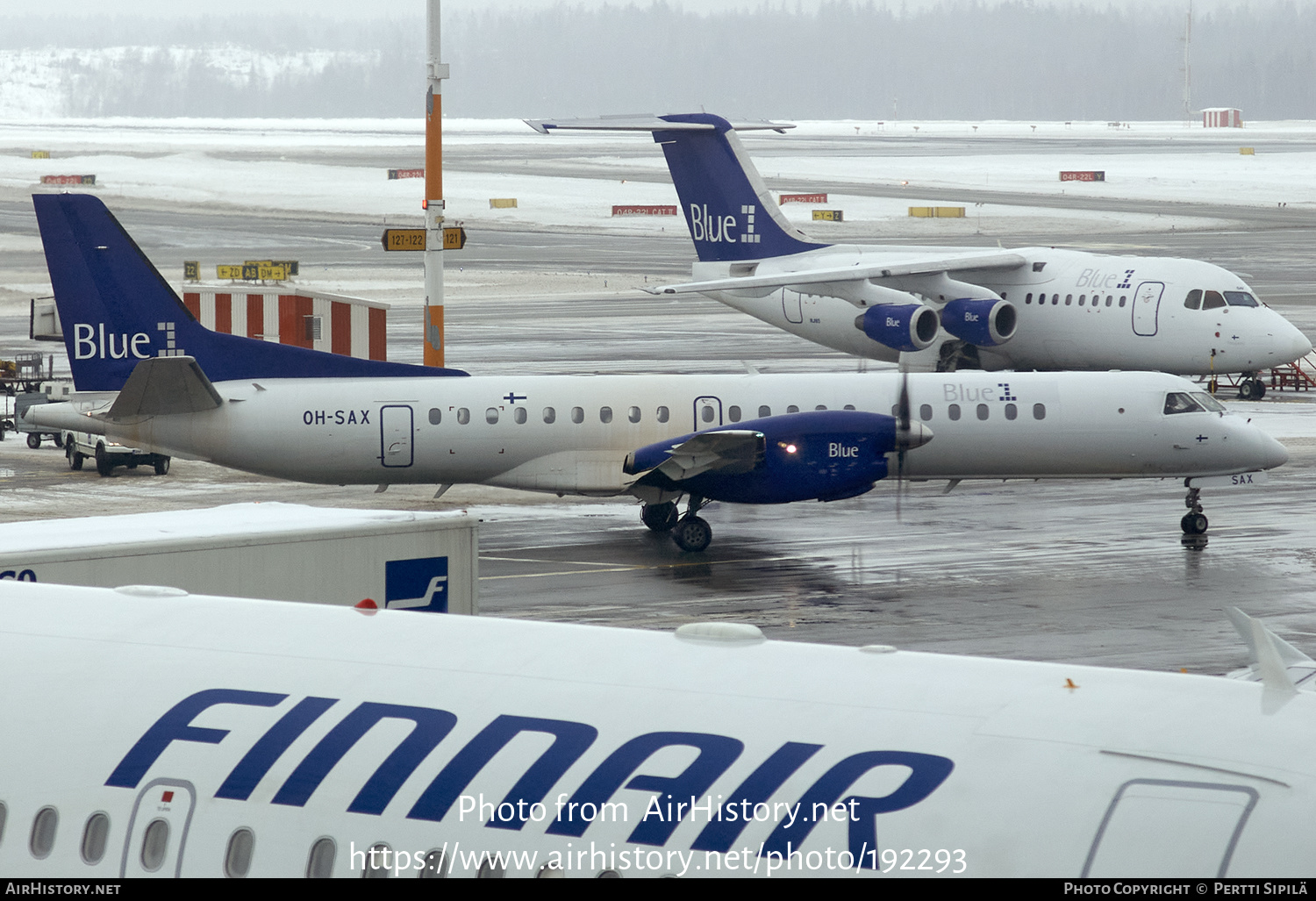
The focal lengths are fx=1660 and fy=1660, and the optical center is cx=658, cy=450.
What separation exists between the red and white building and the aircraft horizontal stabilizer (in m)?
13.3

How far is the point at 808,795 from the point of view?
7.09 metres

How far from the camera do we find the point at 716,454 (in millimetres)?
28172

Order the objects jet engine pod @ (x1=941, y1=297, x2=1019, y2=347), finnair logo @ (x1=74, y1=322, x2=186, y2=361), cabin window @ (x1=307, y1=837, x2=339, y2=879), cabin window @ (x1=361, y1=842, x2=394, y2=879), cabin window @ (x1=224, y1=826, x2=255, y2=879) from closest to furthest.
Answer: cabin window @ (x1=361, y1=842, x2=394, y2=879) → cabin window @ (x1=307, y1=837, x2=339, y2=879) → cabin window @ (x1=224, y1=826, x2=255, y2=879) → finnair logo @ (x1=74, y1=322, x2=186, y2=361) → jet engine pod @ (x1=941, y1=297, x2=1019, y2=347)

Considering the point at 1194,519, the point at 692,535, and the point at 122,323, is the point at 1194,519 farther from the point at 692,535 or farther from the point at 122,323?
the point at 122,323

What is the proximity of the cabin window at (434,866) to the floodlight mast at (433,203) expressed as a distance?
26358 millimetres

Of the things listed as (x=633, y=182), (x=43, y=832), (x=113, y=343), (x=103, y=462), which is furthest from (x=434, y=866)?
(x=633, y=182)

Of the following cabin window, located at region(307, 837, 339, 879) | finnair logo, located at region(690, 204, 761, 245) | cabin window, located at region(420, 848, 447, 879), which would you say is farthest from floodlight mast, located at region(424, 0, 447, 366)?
cabin window, located at region(420, 848, 447, 879)

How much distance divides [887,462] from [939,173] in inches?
5637

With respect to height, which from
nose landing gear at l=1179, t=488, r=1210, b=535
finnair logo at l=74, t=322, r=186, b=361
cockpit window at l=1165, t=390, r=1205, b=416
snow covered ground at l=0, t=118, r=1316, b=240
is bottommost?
nose landing gear at l=1179, t=488, r=1210, b=535

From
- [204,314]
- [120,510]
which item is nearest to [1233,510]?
[120,510]

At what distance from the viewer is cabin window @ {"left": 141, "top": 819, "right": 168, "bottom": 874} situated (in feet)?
26.3

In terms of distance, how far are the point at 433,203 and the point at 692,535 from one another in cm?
975

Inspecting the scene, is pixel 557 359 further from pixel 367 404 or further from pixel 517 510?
pixel 367 404

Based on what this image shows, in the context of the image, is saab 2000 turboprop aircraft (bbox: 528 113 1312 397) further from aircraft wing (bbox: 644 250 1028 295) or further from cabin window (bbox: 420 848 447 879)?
cabin window (bbox: 420 848 447 879)
